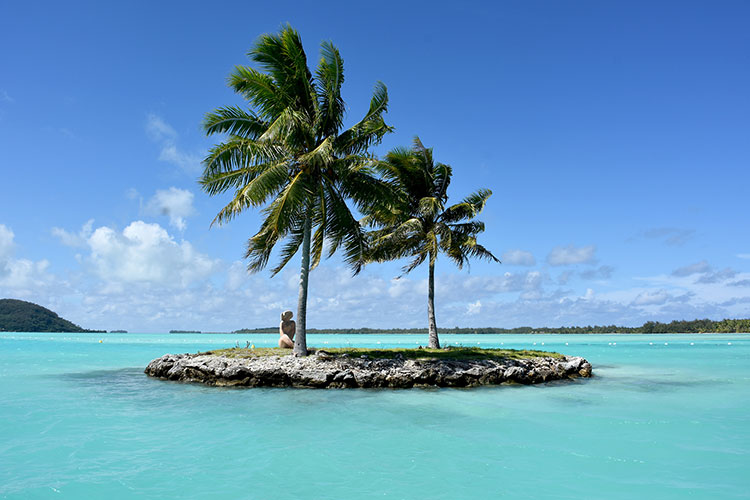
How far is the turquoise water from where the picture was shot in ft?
21.7

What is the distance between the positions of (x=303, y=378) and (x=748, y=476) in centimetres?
1221

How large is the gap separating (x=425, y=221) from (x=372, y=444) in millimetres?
16199

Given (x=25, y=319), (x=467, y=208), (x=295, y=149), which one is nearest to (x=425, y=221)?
(x=467, y=208)

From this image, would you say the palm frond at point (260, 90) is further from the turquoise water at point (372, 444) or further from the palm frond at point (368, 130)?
the turquoise water at point (372, 444)

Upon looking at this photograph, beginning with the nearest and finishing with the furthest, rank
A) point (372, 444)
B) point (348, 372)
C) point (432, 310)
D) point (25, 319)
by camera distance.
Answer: point (372, 444) → point (348, 372) → point (432, 310) → point (25, 319)

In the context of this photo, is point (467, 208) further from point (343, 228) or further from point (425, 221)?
point (343, 228)

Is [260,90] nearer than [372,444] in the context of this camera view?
No

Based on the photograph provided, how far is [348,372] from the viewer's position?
16.0 m

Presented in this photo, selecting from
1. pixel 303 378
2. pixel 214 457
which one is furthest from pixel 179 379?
pixel 214 457

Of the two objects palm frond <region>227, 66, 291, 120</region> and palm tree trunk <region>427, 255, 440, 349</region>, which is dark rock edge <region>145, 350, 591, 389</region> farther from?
palm frond <region>227, 66, 291, 120</region>

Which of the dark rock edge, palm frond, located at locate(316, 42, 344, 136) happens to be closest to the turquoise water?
the dark rock edge

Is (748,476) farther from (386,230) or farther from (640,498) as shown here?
(386,230)

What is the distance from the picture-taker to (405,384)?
1602 centimetres

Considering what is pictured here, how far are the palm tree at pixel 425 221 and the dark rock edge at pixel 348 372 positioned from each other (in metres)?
5.60
